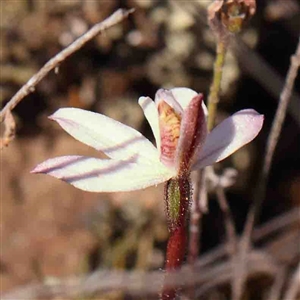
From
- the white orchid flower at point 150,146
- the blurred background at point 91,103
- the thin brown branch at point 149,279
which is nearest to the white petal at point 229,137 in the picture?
the white orchid flower at point 150,146

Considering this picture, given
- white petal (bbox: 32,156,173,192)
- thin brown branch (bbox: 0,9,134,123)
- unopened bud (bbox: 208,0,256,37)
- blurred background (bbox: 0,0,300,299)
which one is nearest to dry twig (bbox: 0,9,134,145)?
thin brown branch (bbox: 0,9,134,123)

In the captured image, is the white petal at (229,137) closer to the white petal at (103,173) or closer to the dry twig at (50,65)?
the white petal at (103,173)

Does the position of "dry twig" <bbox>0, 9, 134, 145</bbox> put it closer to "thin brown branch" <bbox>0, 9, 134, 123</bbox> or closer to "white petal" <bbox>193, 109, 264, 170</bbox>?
"thin brown branch" <bbox>0, 9, 134, 123</bbox>

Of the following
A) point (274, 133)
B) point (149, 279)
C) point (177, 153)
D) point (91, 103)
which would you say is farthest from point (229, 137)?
point (91, 103)

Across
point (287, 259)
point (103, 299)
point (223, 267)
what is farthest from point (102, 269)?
point (287, 259)

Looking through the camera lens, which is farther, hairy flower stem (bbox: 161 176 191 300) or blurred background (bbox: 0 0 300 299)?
blurred background (bbox: 0 0 300 299)

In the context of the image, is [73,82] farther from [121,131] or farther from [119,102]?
[121,131]
